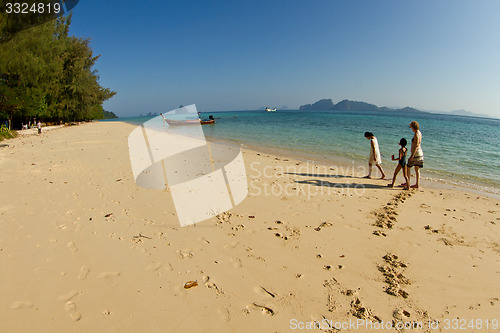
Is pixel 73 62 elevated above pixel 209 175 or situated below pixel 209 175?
above

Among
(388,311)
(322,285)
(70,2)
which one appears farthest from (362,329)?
(70,2)

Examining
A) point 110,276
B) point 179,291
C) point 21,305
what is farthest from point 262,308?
point 21,305

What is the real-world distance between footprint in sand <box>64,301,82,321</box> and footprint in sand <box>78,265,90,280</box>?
445 mm

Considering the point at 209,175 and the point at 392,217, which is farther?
the point at 209,175

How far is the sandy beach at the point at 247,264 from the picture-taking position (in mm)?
2523

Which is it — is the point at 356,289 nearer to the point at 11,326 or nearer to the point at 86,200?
the point at 11,326

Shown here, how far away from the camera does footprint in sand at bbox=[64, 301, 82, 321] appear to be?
8.00 feet

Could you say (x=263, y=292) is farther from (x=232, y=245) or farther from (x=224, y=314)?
(x=232, y=245)

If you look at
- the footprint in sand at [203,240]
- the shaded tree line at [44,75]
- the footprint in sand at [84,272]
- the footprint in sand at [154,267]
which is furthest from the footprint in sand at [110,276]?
the shaded tree line at [44,75]

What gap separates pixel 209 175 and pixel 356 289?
5.90 metres

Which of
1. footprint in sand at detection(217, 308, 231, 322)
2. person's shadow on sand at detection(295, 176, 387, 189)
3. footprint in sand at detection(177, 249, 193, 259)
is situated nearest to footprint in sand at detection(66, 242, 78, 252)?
footprint in sand at detection(177, 249, 193, 259)

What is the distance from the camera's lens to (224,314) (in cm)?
256

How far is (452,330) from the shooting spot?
2465 mm

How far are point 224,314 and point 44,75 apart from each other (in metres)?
27.3
